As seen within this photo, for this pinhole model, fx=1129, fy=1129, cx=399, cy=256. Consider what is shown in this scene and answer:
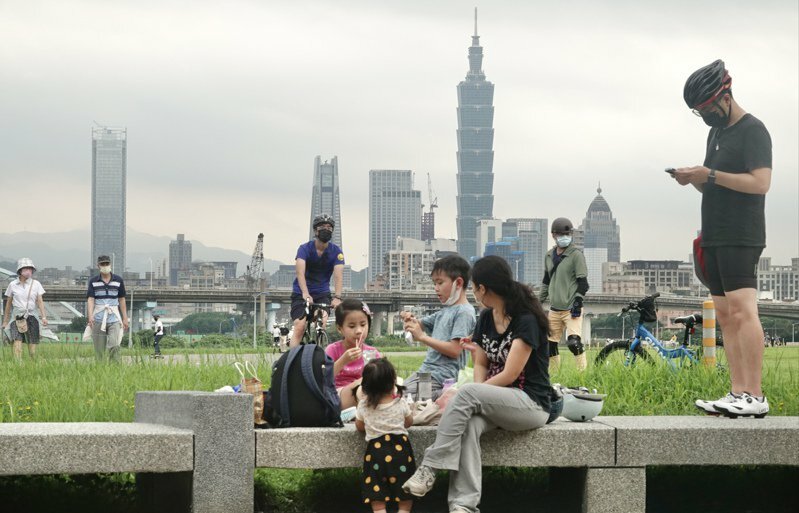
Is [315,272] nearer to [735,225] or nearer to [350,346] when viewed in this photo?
[350,346]

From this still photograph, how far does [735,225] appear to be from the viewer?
7.06m

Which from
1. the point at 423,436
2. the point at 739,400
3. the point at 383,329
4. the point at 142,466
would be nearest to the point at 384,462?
the point at 423,436

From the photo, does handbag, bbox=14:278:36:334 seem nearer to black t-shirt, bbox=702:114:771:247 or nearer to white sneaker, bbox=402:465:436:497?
white sneaker, bbox=402:465:436:497

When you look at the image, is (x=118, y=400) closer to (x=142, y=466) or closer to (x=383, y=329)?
(x=142, y=466)

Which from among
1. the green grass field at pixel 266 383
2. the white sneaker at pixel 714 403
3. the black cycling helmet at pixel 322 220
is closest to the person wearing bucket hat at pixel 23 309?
the green grass field at pixel 266 383

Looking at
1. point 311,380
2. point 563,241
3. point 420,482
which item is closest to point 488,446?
point 420,482

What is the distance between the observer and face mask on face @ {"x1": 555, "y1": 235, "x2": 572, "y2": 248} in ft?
37.8

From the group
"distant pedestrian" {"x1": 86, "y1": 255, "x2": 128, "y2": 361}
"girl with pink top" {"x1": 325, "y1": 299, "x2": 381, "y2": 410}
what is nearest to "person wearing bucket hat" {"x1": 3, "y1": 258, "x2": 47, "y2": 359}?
"distant pedestrian" {"x1": 86, "y1": 255, "x2": 128, "y2": 361}

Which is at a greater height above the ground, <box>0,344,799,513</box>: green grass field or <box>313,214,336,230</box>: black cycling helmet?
<box>313,214,336,230</box>: black cycling helmet

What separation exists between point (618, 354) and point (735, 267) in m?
4.75

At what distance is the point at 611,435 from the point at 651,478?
4.79 ft

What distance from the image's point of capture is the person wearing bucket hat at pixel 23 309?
46.0 ft

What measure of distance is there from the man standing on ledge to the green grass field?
34.2 inches

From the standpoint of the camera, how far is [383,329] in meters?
108
